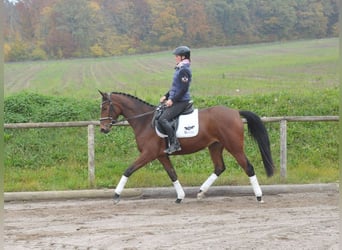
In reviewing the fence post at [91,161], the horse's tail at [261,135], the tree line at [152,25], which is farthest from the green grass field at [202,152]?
the tree line at [152,25]

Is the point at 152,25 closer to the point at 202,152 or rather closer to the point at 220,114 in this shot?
the point at 202,152

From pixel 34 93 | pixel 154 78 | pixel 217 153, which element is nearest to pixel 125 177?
pixel 217 153

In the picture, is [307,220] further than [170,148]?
No

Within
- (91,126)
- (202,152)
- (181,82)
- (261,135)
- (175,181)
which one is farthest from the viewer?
(202,152)

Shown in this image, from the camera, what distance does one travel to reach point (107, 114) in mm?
8773

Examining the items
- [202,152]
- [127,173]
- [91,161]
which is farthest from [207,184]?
[202,152]

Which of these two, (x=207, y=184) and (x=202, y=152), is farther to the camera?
(x=202, y=152)

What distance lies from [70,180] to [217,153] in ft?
9.52

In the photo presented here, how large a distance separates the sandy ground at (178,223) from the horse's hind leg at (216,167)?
220 mm

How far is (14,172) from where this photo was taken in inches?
415

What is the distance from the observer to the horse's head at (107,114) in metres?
8.71

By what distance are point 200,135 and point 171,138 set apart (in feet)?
1.60

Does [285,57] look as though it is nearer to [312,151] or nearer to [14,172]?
[312,151]

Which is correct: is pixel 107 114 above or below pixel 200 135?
above
